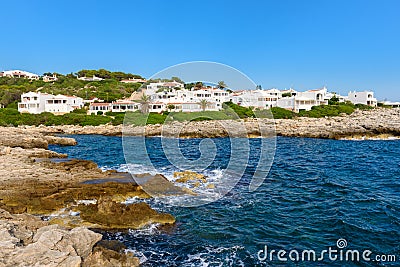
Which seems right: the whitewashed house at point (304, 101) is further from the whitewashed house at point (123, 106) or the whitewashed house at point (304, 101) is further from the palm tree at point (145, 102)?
the whitewashed house at point (123, 106)

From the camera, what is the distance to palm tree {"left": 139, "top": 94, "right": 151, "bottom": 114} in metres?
73.2

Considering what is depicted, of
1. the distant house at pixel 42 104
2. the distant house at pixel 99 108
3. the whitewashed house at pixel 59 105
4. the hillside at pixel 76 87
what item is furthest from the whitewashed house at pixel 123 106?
the hillside at pixel 76 87

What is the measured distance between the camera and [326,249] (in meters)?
10.5

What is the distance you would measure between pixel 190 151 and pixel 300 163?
12.3m

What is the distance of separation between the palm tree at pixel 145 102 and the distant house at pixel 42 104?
17.4 metres

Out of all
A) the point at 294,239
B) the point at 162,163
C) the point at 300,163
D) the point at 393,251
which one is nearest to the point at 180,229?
the point at 294,239

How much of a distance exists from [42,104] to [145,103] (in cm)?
2377

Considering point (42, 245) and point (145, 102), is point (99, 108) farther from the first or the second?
point (42, 245)

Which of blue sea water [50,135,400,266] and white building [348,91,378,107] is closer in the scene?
blue sea water [50,135,400,266]

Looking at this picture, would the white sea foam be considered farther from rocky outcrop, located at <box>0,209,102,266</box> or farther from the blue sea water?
rocky outcrop, located at <box>0,209,102,266</box>

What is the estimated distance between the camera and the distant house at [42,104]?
71375 mm

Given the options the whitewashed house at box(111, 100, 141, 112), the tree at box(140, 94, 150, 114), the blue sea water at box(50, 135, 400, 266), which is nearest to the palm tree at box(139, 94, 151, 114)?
the tree at box(140, 94, 150, 114)

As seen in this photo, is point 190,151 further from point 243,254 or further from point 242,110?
point 242,110

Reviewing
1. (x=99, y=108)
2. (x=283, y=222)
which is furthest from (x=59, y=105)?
(x=283, y=222)
